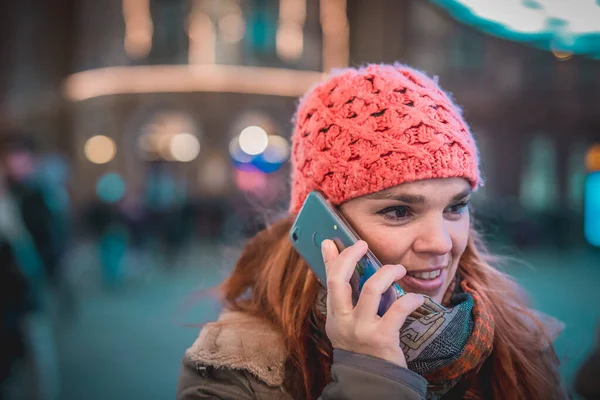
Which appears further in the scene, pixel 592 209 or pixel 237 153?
pixel 237 153

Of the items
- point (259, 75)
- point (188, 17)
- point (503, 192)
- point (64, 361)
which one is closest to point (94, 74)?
point (188, 17)

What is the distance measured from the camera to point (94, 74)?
26641 mm

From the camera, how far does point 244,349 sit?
162 cm

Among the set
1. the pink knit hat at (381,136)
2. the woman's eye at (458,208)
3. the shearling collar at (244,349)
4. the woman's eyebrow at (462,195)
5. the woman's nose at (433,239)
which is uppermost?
the pink knit hat at (381,136)

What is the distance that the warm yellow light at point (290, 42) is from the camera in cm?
2675

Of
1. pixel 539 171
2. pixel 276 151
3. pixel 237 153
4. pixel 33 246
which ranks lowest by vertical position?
pixel 539 171

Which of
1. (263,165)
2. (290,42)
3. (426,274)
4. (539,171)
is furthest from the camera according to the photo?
(290,42)

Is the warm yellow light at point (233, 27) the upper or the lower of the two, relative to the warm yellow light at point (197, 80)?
upper

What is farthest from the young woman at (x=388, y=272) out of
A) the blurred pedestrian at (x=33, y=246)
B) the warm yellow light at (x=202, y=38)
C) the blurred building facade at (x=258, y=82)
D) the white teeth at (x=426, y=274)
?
the warm yellow light at (x=202, y=38)

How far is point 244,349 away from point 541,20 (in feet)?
4.17

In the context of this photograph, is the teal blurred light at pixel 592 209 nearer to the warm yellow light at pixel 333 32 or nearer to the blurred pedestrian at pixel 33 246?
the blurred pedestrian at pixel 33 246

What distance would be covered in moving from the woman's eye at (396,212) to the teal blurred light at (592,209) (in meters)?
14.5

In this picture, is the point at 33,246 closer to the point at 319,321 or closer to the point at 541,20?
the point at 319,321

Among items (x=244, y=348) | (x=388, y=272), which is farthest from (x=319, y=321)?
(x=388, y=272)
